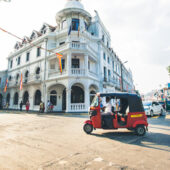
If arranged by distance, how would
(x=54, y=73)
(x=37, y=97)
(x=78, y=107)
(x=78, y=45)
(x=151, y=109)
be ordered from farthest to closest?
(x=37, y=97)
(x=54, y=73)
(x=78, y=45)
(x=78, y=107)
(x=151, y=109)

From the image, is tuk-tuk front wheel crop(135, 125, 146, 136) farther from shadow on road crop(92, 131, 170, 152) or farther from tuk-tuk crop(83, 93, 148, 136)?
shadow on road crop(92, 131, 170, 152)

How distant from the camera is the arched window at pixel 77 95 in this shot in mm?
17216

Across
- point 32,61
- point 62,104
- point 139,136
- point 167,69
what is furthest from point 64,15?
point 139,136

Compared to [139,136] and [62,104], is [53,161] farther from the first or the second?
[62,104]

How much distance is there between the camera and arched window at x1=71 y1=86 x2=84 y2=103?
17216mm

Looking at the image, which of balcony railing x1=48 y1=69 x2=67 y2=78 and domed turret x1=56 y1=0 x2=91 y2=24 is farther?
domed turret x1=56 y1=0 x2=91 y2=24

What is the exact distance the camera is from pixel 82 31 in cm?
1816

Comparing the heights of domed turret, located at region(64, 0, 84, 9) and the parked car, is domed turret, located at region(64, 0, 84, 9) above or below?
above

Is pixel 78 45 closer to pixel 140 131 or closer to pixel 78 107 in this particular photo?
pixel 78 107

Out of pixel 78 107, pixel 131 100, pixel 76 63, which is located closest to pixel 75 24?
pixel 76 63

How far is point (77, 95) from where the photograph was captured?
17.4m

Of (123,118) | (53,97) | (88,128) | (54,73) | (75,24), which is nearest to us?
(88,128)

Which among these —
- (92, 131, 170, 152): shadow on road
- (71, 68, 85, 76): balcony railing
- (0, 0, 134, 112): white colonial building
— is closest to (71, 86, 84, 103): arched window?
(0, 0, 134, 112): white colonial building

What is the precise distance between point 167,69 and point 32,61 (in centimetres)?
2370
